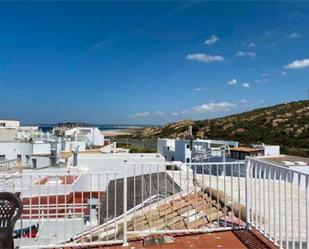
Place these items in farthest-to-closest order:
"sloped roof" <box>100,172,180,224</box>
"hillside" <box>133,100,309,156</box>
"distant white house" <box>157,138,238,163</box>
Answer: "hillside" <box>133,100,309,156</box> < "distant white house" <box>157,138,238,163</box> < "sloped roof" <box>100,172,180,224</box>

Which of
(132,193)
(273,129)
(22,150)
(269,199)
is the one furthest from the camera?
(273,129)

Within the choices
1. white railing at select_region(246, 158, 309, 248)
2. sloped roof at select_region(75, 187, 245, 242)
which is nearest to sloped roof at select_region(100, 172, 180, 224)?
sloped roof at select_region(75, 187, 245, 242)

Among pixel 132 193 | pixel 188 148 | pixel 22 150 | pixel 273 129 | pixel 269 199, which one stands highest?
pixel 273 129

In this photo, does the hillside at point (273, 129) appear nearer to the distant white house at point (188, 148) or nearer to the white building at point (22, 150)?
the distant white house at point (188, 148)

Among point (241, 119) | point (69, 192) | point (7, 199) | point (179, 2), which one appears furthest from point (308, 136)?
point (7, 199)

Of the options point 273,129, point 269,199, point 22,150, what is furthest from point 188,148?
point 269,199

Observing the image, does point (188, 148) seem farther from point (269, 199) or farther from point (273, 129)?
point (269, 199)

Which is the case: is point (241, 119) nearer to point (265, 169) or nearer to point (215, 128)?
point (215, 128)

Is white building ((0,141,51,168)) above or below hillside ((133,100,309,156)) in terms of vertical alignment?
below

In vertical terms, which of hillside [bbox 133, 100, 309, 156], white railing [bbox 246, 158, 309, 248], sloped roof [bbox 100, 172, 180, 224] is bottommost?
sloped roof [bbox 100, 172, 180, 224]

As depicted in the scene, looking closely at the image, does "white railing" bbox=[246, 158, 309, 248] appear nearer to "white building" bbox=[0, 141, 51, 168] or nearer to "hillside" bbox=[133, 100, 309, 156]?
"hillside" bbox=[133, 100, 309, 156]

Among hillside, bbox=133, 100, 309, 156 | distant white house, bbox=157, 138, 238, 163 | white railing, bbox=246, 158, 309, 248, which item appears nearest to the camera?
white railing, bbox=246, 158, 309, 248
